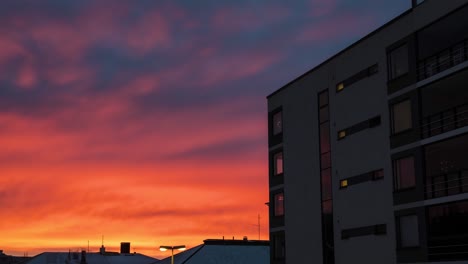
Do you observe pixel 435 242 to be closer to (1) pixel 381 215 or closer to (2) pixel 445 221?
(2) pixel 445 221

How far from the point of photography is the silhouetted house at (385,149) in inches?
1364

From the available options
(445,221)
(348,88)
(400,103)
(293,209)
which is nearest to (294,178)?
(293,209)

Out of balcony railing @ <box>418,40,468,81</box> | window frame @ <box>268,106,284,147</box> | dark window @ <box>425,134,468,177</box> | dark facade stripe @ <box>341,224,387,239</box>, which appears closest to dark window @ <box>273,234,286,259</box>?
window frame @ <box>268,106,284,147</box>

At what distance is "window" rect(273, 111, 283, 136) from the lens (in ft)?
167

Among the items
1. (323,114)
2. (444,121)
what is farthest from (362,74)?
(444,121)

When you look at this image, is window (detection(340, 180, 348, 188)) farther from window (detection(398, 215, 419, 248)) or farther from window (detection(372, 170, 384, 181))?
window (detection(398, 215, 419, 248))

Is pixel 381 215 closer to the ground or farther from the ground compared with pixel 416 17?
closer to the ground

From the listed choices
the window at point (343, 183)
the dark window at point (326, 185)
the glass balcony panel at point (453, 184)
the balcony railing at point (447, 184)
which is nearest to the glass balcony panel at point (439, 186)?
the balcony railing at point (447, 184)

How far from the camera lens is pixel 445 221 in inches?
1350

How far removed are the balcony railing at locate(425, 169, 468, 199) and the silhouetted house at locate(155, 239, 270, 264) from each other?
35.5 meters

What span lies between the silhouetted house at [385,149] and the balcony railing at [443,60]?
2.5 inches

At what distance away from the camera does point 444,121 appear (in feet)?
117

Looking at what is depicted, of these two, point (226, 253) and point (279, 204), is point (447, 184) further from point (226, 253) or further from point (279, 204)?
point (226, 253)

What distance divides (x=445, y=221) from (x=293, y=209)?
1522 cm
